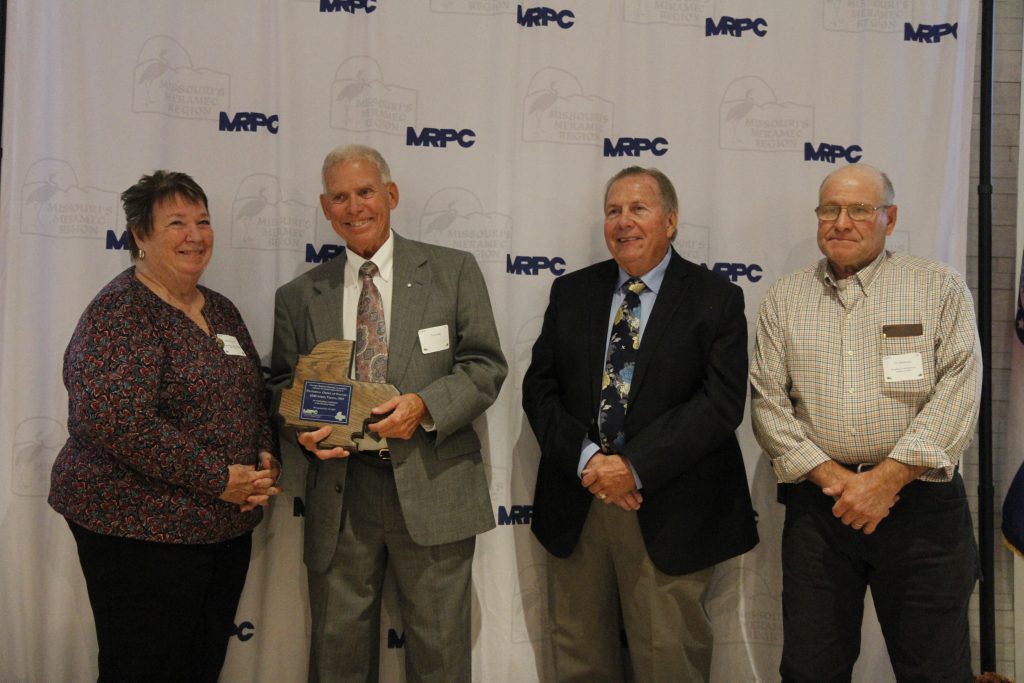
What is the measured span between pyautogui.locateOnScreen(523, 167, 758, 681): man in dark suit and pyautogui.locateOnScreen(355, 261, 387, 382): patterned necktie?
0.55m

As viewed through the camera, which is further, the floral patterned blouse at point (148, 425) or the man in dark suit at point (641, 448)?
the man in dark suit at point (641, 448)

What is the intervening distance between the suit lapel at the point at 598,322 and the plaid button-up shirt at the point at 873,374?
1.74 ft

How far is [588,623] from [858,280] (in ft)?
4.85

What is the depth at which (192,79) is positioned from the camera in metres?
3.05

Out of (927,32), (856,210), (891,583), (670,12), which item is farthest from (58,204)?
(927,32)

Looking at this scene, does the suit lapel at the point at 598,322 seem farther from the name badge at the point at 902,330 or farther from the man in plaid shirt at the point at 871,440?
the name badge at the point at 902,330

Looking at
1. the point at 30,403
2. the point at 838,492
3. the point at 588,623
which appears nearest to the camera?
the point at 838,492

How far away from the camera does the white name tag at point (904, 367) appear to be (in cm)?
229

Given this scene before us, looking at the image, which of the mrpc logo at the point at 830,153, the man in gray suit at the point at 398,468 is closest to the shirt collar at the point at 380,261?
the man in gray suit at the point at 398,468

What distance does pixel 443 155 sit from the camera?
10.0 ft

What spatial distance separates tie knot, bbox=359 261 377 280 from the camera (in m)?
2.61

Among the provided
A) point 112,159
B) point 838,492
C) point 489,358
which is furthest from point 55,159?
point 838,492

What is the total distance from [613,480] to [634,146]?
1.41 meters

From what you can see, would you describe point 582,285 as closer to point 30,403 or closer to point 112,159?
point 112,159
